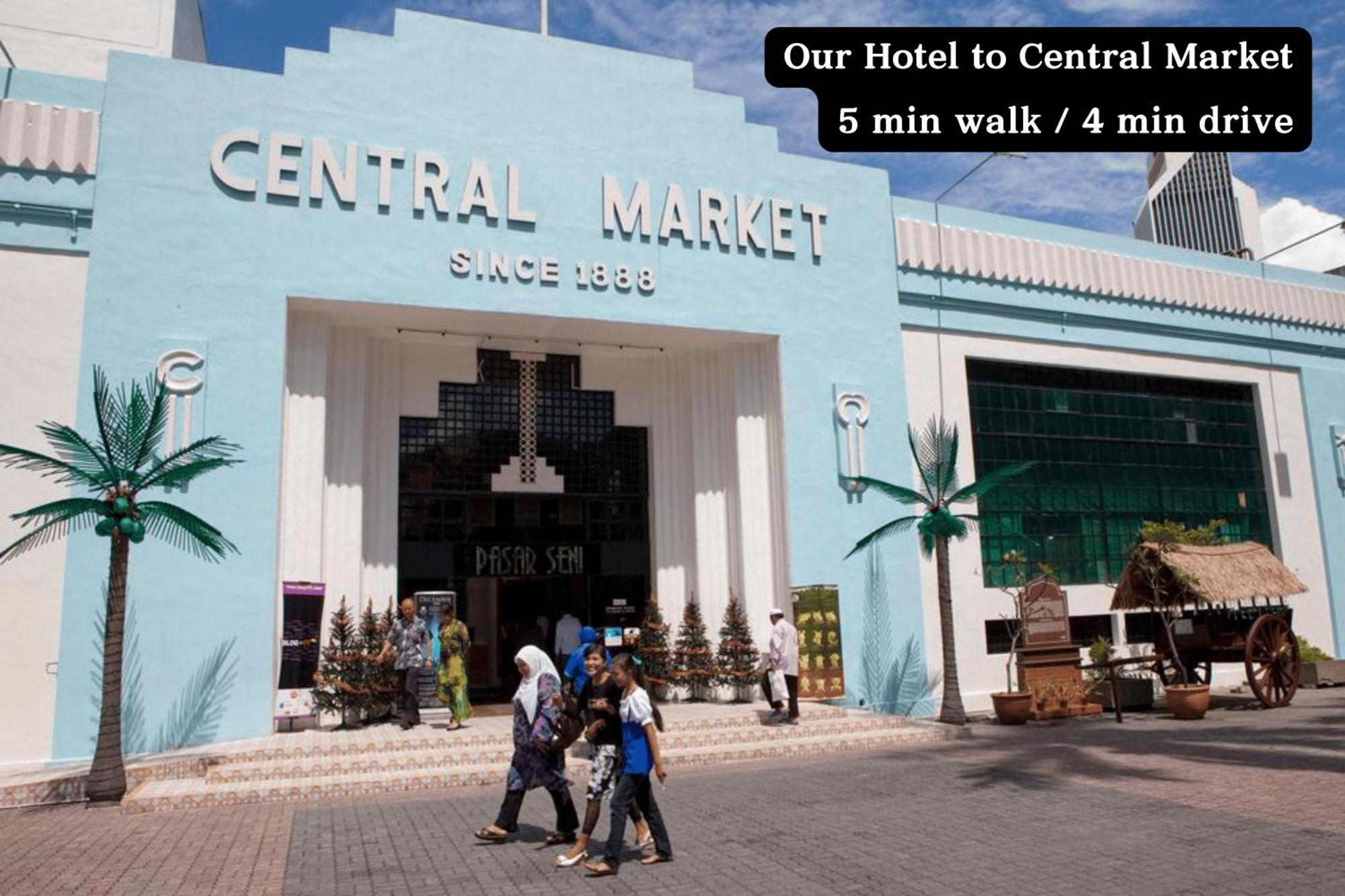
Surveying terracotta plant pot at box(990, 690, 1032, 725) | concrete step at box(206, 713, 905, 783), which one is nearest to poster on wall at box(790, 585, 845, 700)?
concrete step at box(206, 713, 905, 783)

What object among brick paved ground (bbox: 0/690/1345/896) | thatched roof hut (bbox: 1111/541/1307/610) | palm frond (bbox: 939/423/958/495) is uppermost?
palm frond (bbox: 939/423/958/495)

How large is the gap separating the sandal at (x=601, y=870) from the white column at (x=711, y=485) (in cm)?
914

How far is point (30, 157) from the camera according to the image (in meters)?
12.2

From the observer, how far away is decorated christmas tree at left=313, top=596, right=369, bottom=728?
1249 centimetres

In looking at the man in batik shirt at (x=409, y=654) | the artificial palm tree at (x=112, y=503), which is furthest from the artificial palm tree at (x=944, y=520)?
the artificial palm tree at (x=112, y=503)

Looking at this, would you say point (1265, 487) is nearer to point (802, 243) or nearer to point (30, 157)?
point (802, 243)

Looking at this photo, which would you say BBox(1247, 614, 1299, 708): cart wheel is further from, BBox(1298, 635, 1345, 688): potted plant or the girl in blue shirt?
the girl in blue shirt

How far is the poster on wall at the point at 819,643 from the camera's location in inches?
580

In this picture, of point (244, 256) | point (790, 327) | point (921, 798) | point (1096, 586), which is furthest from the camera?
point (1096, 586)

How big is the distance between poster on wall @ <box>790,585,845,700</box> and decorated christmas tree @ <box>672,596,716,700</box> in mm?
1464

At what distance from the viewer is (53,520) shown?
32.9 feet

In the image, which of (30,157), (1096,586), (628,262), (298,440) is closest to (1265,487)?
(1096,586)

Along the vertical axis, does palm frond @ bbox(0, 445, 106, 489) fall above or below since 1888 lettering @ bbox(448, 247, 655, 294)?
below

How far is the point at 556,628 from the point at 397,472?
3.62 metres
